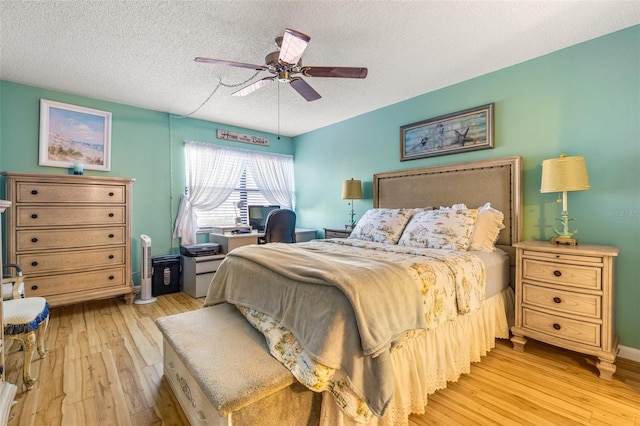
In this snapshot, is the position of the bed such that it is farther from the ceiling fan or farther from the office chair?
the ceiling fan

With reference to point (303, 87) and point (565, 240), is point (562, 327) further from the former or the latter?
point (303, 87)

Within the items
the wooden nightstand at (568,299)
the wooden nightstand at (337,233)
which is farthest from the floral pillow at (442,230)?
the wooden nightstand at (337,233)

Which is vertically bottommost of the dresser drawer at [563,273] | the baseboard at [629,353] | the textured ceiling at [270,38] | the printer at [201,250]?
the baseboard at [629,353]

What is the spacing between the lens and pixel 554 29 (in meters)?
2.13

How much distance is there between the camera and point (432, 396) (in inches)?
67.1

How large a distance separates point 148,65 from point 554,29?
342 centimetres

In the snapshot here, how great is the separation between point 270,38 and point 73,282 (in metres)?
3.12

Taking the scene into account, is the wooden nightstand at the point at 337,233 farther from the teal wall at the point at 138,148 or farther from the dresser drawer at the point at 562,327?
the dresser drawer at the point at 562,327

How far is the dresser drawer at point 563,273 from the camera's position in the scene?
1.90 meters

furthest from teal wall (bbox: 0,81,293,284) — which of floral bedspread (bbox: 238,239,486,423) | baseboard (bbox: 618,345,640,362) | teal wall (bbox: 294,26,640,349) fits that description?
baseboard (bbox: 618,345,640,362)

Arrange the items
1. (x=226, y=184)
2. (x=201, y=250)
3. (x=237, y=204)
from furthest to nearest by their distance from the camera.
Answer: (x=237, y=204) < (x=226, y=184) < (x=201, y=250)

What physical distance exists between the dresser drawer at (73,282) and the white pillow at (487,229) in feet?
12.2

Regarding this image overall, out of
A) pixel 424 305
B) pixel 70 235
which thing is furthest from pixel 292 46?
pixel 70 235

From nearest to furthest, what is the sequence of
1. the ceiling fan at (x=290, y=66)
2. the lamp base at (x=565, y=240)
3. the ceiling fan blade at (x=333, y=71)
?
→ the ceiling fan at (x=290, y=66) < the ceiling fan blade at (x=333, y=71) < the lamp base at (x=565, y=240)
